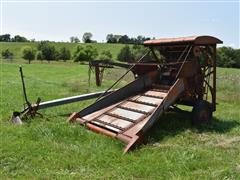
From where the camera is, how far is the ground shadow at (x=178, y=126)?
28.6ft

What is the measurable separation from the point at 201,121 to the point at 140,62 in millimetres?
2598

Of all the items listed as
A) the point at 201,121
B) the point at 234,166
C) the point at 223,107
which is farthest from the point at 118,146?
the point at 223,107

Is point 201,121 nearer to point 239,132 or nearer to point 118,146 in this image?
point 239,132

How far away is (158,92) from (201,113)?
128cm

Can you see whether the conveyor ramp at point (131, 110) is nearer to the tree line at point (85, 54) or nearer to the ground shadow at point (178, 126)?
the ground shadow at point (178, 126)

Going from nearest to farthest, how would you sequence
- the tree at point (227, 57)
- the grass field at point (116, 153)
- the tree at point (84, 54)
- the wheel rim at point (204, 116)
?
the grass field at point (116, 153)
the wheel rim at point (204, 116)
the tree at point (227, 57)
the tree at point (84, 54)

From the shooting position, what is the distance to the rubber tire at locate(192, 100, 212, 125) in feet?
32.4

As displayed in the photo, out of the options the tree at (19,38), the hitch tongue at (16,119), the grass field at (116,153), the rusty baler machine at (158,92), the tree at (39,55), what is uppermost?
the tree at (19,38)

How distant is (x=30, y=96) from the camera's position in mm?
16547

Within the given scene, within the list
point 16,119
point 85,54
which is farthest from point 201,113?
point 85,54

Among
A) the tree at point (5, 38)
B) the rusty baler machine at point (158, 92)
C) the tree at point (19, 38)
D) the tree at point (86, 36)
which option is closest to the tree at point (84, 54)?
the tree at point (86, 36)

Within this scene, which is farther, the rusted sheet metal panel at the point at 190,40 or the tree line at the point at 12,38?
the tree line at the point at 12,38

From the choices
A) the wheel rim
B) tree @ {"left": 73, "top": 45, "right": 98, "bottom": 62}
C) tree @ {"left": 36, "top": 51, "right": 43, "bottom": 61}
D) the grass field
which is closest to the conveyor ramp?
the grass field

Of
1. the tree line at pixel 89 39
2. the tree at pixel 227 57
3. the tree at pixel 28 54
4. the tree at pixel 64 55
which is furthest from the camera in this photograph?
the tree line at pixel 89 39
